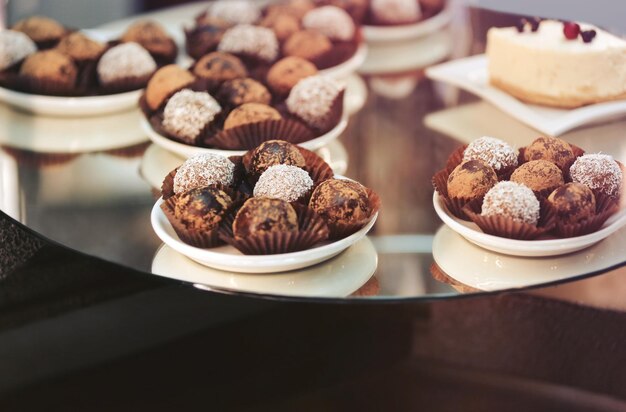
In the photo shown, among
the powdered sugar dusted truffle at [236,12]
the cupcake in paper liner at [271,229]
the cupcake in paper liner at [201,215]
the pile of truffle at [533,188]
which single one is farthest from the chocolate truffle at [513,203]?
the powdered sugar dusted truffle at [236,12]

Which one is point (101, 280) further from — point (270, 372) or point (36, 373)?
point (270, 372)

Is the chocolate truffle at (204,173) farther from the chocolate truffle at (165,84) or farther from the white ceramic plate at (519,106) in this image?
the white ceramic plate at (519,106)

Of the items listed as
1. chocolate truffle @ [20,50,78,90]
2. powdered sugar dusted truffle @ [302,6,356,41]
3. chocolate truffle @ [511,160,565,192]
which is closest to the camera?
chocolate truffle @ [511,160,565,192]

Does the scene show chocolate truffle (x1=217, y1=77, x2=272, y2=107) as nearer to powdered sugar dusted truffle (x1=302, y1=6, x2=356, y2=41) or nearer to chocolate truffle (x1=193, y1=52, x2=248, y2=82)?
chocolate truffle (x1=193, y1=52, x2=248, y2=82)

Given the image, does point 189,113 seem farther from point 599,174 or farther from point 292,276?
point 599,174

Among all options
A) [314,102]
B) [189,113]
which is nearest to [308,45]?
[314,102]

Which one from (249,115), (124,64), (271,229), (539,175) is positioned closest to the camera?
(271,229)

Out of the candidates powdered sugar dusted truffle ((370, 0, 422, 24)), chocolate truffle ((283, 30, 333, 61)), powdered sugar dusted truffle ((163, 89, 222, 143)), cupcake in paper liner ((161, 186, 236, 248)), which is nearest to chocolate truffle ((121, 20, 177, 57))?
chocolate truffle ((283, 30, 333, 61))
